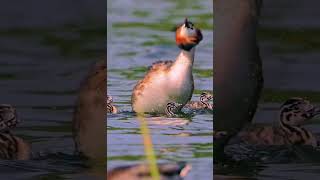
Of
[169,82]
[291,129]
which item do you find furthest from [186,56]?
[291,129]

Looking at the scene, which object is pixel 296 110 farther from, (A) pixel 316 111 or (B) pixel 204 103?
(B) pixel 204 103

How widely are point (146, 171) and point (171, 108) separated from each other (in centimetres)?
47

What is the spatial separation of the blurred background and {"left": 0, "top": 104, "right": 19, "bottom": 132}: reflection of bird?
0.04m

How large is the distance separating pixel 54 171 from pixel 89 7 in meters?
1.15

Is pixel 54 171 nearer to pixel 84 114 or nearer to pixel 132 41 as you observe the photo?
pixel 84 114

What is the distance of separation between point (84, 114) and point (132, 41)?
604 mm

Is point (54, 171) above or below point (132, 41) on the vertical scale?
below

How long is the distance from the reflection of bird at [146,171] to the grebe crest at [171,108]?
1.16 feet

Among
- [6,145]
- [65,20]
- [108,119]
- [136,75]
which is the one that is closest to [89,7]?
[65,20]

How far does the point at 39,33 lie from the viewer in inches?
136

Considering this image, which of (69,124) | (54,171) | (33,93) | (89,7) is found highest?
(89,7)

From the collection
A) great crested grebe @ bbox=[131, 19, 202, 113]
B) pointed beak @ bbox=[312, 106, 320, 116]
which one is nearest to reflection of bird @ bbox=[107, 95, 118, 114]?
great crested grebe @ bbox=[131, 19, 202, 113]

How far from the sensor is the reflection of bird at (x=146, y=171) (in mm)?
3391

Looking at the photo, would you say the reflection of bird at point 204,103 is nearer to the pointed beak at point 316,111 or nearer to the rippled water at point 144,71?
the rippled water at point 144,71
